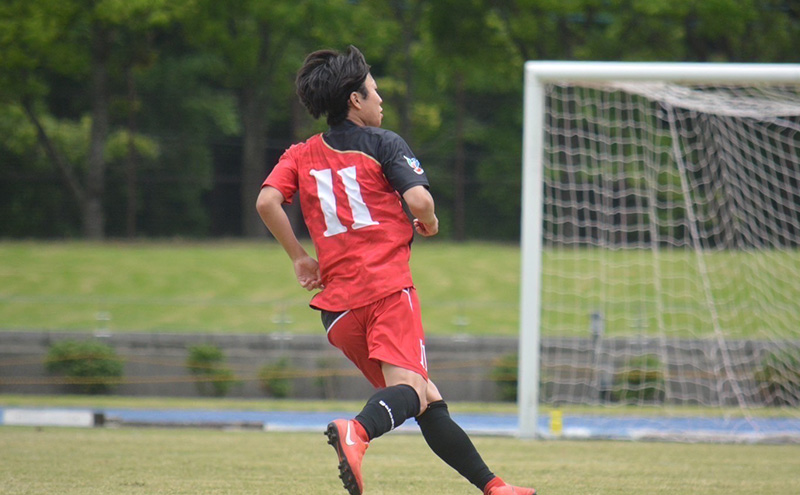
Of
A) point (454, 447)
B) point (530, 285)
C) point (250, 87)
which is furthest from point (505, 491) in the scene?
point (250, 87)

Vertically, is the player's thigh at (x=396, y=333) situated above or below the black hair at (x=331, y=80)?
below

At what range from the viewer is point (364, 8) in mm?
25547

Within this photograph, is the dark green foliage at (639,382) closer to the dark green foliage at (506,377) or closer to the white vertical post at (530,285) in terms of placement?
the dark green foliage at (506,377)

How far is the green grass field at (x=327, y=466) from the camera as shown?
471 cm

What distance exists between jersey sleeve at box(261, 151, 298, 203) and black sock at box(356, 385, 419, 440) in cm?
89

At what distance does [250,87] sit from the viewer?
2627 centimetres

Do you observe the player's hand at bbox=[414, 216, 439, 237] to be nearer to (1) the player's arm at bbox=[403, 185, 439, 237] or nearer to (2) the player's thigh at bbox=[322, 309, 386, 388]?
(1) the player's arm at bbox=[403, 185, 439, 237]

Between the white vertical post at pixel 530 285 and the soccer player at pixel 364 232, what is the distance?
386cm

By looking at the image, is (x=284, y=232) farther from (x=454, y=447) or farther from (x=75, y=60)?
(x=75, y=60)

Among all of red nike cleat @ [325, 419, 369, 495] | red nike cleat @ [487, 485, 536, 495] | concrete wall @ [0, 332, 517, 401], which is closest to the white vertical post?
red nike cleat @ [487, 485, 536, 495]

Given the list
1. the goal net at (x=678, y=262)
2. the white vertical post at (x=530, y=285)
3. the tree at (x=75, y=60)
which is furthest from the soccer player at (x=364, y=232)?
the tree at (x=75, y=60)

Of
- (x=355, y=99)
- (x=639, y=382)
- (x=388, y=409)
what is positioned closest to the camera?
(x=388, y=409)

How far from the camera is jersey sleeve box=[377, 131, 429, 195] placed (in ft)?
12.2

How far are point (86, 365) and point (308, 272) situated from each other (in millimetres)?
10787
